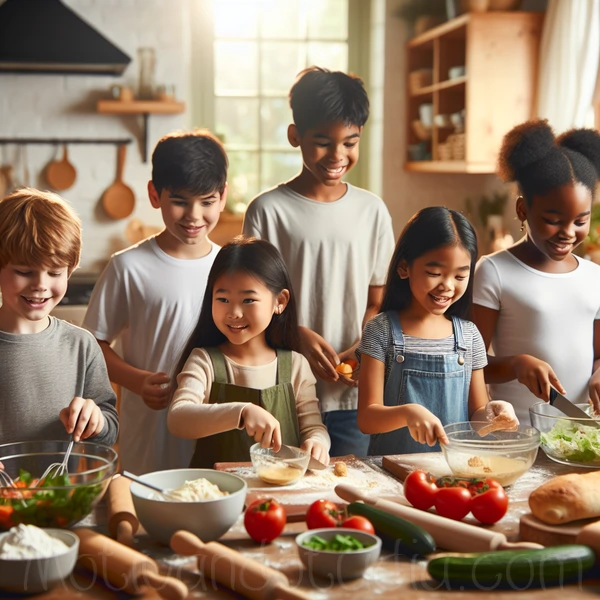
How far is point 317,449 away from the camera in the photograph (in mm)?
1646

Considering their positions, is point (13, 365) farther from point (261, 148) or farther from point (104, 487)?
point (261, 148)

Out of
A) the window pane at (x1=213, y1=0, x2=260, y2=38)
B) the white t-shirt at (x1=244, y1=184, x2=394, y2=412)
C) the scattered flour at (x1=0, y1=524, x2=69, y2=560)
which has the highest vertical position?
the window pane at (x1=213, y1=0, x2=260, y2=38)

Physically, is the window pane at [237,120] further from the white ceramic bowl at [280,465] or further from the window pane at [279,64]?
the white ceramic bowl at [280,465]

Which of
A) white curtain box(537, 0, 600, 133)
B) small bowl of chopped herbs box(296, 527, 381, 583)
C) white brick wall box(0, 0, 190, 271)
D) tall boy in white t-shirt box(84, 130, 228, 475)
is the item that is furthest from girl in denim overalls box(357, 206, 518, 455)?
white brick wall box(0, 0, 190, 271)

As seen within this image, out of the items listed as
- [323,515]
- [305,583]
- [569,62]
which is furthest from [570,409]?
[569,62]

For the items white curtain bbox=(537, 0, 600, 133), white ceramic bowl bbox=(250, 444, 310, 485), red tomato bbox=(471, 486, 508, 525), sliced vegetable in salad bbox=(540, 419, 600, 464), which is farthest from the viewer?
white curtain bbox=(537, 0, 600, 133)

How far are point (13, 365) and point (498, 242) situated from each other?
2.89m

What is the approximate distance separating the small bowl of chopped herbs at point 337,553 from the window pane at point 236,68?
3891 millimetres

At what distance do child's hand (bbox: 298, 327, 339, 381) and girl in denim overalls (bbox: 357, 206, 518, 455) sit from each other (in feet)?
0.65

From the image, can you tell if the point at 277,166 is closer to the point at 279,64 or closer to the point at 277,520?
the point at 279,64

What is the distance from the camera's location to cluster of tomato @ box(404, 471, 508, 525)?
1288 mm

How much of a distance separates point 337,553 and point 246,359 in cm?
79

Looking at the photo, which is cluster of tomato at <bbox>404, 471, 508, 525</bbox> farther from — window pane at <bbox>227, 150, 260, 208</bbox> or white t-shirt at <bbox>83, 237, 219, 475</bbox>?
window pane at <bbox>227, 150, 260, 208</bbox>

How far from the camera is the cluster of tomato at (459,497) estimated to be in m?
1.29
